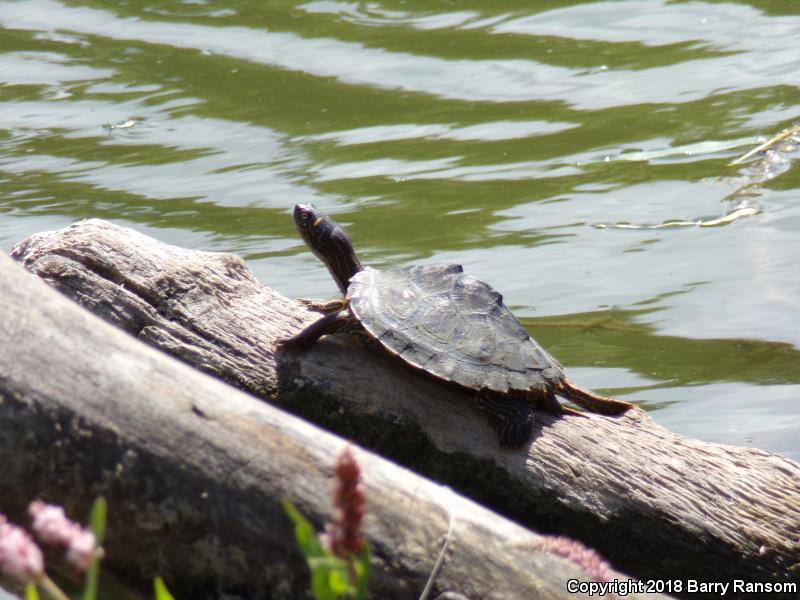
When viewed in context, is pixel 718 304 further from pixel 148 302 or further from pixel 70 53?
pixel 70 53

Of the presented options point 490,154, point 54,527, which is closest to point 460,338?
point 54,527

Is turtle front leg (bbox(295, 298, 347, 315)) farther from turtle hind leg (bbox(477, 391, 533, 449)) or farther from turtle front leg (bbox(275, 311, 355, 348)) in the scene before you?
turtle hind leg (bbox(477, 391, 533, 449))

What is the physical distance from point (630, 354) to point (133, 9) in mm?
4983

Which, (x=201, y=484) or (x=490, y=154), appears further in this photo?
(x=490, y=154)

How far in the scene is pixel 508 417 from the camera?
2703mm

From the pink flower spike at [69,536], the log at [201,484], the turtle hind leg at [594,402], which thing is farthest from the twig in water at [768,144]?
the pink flower spike at [69,536]

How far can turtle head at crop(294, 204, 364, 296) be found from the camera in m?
3.45

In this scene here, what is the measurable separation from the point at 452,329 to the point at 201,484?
1002 mm

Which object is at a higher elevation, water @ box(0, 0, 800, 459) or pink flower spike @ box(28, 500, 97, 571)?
pink flower spike @ box(28, 500, 97, 571)

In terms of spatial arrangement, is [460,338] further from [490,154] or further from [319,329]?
[490,154]

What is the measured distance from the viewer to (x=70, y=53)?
7.30 metres

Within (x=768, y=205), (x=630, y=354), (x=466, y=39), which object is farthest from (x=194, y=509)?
(x=466, y=39)

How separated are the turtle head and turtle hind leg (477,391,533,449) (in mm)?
818

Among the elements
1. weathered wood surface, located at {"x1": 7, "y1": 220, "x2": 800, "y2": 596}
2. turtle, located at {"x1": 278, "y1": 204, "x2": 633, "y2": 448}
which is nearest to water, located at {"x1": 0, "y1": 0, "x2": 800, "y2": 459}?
weathered wood surface, located at {"x1": 7, "y1": 220, "x2": 800, "y2": 596}
